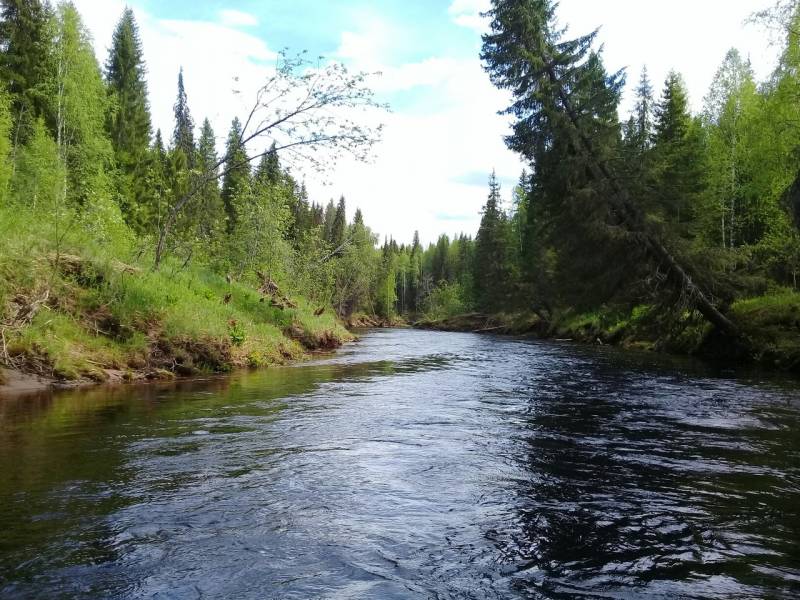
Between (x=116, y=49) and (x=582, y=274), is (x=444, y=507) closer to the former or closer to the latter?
(x=582, y=274)

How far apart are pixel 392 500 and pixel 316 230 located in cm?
3495

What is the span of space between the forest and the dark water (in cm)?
408

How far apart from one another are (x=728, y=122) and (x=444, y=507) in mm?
40113

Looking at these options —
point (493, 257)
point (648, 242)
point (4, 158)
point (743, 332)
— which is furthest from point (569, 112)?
point (493, 257)

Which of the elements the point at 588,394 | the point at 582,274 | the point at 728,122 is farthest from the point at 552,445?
the point at 728,122

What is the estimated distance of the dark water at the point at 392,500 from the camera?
140 inches

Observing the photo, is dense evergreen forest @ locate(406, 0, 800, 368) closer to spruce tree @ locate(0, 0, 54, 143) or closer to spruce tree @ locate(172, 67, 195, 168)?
spruce tree @ locate(0, 0, 54, 143)

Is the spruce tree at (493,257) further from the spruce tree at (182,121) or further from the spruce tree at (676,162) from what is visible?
the spruce tree at (182,121)

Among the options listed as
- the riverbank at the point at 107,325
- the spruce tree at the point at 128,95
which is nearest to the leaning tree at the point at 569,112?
the riverbank at the point at 107,325

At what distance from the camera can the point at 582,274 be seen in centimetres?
2177

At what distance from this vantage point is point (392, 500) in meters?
5.15

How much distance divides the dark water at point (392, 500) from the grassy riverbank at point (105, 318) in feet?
6.47

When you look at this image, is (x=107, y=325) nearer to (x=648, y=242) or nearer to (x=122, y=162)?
(x=648, y=242)

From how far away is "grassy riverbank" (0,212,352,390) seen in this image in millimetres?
11172
